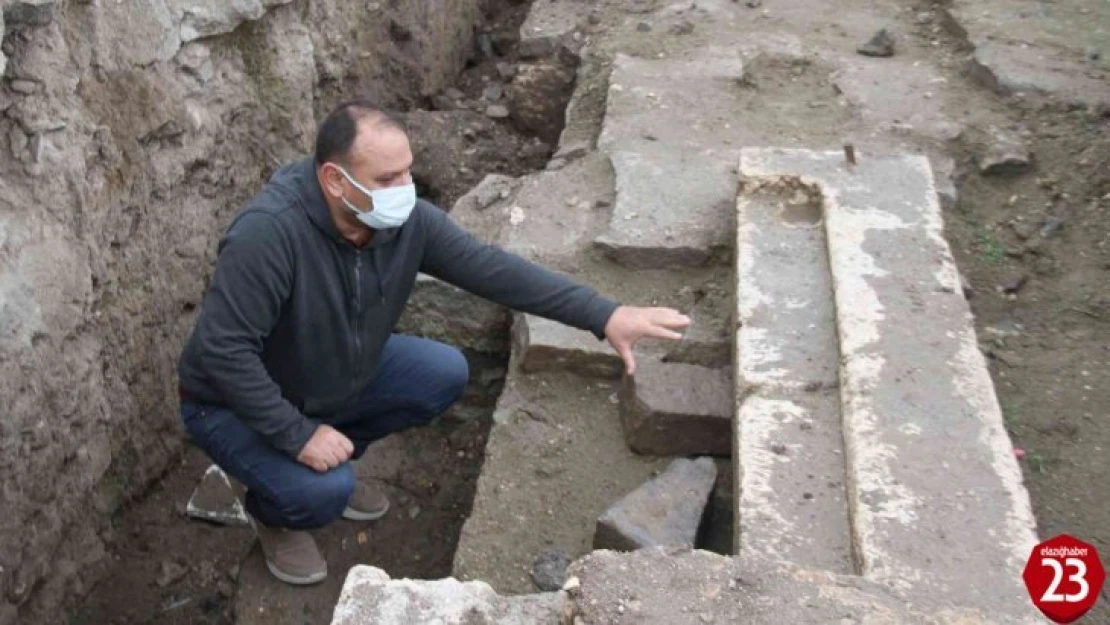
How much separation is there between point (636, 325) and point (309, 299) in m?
0.90

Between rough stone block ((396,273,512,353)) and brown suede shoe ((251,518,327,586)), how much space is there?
930 millimetres

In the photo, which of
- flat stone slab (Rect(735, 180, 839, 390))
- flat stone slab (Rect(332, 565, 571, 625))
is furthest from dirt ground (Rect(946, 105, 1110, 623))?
flat stone slab (Rect(332, 565, 571, 625))

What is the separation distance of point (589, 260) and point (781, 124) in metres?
1.33

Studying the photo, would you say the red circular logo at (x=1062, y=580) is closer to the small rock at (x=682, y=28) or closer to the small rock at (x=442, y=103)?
the small rock at (x=682, y=28)

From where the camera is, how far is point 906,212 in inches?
149

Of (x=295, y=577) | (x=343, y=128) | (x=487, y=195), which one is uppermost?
(x=343, y=128)

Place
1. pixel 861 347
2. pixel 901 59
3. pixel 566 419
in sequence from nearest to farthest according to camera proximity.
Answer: pixel 861 347 → pixel 566 419 → pixel 901 59

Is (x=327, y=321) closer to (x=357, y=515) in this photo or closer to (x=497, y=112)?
(x=357, y=515)

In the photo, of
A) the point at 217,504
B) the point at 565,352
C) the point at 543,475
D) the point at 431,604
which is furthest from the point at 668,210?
the point at 431,604

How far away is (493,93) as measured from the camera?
6277mm

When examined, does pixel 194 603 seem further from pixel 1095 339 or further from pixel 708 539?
pixel 1095 339

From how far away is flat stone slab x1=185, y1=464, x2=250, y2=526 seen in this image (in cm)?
414

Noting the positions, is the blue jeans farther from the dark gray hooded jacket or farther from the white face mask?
the white face mask

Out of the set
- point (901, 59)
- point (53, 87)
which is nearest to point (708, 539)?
point (53, 87)
